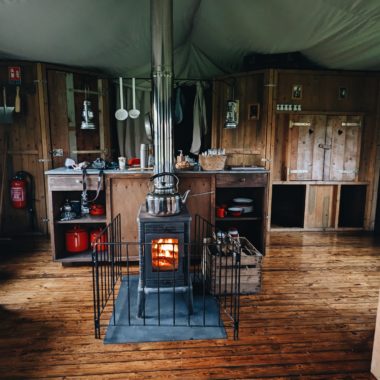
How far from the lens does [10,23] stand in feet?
10.4

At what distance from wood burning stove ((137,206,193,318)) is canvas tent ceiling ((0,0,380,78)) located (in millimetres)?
2145

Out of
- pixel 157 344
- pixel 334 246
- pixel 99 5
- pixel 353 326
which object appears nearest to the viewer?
pixel 157 344

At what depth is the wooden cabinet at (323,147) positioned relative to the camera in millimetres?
4785

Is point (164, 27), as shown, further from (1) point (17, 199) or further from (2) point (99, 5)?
(1) point (17, 199)

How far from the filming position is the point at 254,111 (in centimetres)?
484

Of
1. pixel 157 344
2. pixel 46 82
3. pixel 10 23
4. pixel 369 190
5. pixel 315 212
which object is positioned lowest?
pixel 157 344

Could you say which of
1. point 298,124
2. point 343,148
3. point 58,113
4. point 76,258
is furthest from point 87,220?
point 343,148

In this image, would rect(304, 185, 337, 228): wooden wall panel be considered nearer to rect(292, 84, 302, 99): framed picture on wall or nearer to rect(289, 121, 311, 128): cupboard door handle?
rect(289, 121, 311, 128): cupboard door handle

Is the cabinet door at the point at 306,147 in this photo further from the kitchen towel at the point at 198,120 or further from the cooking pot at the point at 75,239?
the cooking pot at the point at 75,239

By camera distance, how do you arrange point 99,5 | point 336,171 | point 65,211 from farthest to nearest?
point 336,171 → point 65,211 → point 99,5

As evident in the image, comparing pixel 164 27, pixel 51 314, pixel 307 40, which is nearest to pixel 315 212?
pixel 307 40

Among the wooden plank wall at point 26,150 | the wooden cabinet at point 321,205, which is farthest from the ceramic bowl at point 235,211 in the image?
the wooden plank wall at point 26,150

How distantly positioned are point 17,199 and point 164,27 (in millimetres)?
3113

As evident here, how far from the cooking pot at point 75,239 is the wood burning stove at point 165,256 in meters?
1.22
